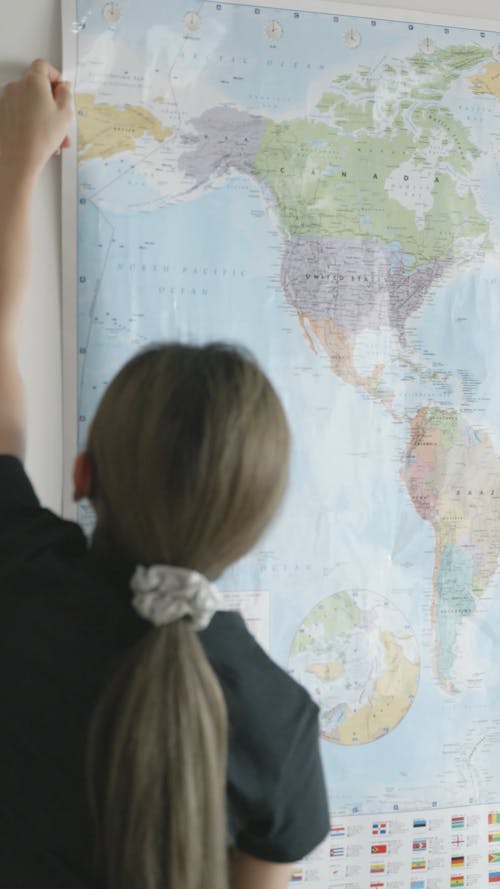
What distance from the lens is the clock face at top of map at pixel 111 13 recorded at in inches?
46.5

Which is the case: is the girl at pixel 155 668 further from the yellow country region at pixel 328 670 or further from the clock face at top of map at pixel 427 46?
the clock face at top of map at pixel 427 46

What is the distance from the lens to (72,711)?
731mm

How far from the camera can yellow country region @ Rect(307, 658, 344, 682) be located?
1.27 meters

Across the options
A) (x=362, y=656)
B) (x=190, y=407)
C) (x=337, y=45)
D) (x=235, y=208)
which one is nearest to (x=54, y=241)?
(x=235, y=208)

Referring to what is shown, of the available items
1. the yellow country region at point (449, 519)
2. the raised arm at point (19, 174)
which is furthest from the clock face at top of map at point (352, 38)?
the yellow country region at point (449, 519)

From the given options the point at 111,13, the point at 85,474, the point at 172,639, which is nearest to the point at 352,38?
the point at 111,13

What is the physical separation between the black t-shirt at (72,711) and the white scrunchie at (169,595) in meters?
0.04

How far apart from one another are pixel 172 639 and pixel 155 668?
0.02 m

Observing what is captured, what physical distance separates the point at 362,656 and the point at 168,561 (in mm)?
628

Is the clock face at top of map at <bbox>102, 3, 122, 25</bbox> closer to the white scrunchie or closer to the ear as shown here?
the ear

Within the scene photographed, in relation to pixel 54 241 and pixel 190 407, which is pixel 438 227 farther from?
pixel 190 407

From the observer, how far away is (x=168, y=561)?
73 centimetres

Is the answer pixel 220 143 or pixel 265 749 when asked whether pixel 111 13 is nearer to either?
pixel 220 143

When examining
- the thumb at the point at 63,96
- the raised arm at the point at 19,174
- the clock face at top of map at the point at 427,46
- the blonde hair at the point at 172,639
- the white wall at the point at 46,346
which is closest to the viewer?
the blonde hair at the point at 172,639
